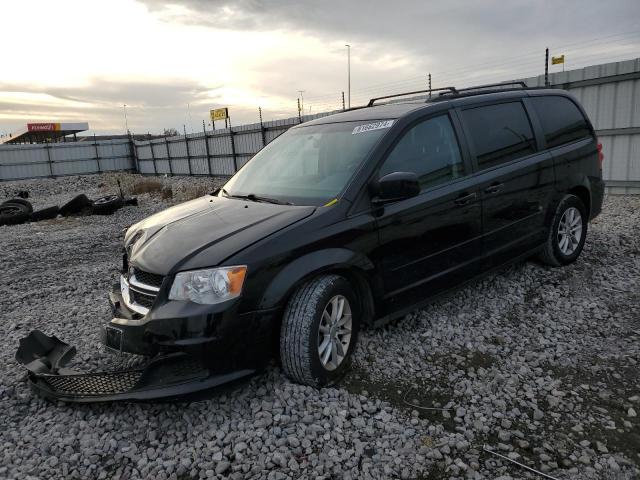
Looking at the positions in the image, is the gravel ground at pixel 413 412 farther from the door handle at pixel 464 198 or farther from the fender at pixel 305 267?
the door handle at pixel 464 198

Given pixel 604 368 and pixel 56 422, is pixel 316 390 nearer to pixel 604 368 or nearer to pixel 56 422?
pixel 56 422

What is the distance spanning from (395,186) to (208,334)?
1.51 m

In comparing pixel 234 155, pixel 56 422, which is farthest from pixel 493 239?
pixel 234 155

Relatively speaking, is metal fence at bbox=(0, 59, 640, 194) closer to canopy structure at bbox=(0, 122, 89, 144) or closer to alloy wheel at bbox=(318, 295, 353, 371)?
alloy wheel at bbox=(318, 295, 353, 371)

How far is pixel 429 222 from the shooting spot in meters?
3.57

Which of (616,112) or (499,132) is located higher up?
(616,112)

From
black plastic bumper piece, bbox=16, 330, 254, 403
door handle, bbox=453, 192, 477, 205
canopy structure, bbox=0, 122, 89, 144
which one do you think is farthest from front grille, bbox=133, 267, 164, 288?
canopy structure, bbox=0, 122, 89, 144

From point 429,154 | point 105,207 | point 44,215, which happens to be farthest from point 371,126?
point 44,215

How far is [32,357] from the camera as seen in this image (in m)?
3.38

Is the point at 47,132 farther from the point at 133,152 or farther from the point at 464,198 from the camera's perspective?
the point at 464,198

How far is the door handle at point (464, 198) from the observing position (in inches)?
148

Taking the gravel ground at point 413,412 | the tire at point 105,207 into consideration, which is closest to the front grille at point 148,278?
the gravel ground at point 413,412

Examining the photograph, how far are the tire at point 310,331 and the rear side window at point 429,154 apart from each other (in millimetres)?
953

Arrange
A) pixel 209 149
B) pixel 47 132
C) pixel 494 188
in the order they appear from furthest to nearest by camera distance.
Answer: pixel 47 132 → pixel 209 149 → pixel 494 188
